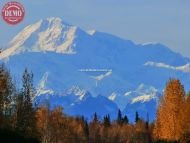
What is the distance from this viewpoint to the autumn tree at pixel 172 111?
126 meters

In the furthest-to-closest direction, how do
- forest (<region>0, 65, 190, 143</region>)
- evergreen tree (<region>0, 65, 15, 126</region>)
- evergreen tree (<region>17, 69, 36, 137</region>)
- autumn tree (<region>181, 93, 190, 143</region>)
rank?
autumn tree (<region>181, 93, 190, 143</region>) < evergreen tree (<region>17, 69, 36, 137</region>) < forest (<region>0, 65, 190, 143</region>) < evergreen tree (<region>0, 65, 15, 126</region>)

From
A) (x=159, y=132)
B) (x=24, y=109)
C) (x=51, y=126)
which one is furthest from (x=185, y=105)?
(x=24, y=109)

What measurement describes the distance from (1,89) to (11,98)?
549cm

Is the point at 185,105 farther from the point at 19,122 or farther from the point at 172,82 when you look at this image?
the point at 19,122

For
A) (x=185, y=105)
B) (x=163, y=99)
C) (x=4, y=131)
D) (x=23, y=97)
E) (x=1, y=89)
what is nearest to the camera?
(x=4, y=131)

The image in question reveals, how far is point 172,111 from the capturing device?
5059 inches

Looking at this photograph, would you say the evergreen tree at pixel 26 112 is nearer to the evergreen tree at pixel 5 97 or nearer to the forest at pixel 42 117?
the forest at pixel 42 117

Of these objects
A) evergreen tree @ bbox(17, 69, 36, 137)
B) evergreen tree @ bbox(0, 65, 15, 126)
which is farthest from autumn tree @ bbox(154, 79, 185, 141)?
evergreen tree @ bbox(0, 65, 15, 126)

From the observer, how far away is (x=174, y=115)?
5034 inches

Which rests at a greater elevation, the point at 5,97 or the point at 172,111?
the point at 5,97

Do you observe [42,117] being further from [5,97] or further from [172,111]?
[5,97]

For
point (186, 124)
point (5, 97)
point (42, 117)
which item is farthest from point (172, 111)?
point (5, 97)

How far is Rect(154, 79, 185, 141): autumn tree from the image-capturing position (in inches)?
4953

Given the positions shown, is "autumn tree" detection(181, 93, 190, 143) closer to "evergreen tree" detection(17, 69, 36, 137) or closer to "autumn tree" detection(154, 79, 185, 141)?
"autumn tree" detection(154, 79, 185, 141)
